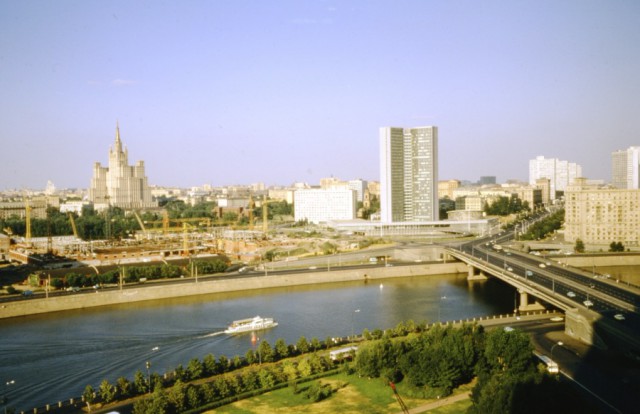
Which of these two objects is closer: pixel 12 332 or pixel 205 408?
pixel 205 408

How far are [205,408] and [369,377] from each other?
8.79 feet

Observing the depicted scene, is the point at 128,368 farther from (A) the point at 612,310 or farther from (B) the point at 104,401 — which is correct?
(A) the point at 612,310

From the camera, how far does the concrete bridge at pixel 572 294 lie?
10.4m

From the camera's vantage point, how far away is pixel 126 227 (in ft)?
120

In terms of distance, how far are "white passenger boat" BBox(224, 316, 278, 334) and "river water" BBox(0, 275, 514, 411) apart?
231 mm

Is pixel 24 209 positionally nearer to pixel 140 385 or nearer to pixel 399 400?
pixel 140 385

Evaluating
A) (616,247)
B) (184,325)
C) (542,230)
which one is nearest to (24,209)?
(184,325)

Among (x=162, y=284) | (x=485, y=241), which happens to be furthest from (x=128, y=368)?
(x=485, y=241)

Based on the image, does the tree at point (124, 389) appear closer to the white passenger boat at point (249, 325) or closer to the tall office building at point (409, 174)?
the white passenger boat at point (249, 325)

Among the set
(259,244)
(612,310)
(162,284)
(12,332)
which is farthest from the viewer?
(259,244)

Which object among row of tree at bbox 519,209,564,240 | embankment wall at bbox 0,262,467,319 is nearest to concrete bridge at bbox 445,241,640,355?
embankment wall at bbox 0,262,467,319

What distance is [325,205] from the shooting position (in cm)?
4234

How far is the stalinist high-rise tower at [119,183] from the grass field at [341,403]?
49.0 meters

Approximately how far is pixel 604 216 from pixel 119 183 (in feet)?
144
